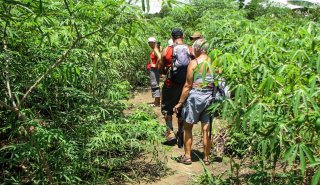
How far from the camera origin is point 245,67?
2.70 m

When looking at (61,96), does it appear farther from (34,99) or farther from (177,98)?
(177,98)

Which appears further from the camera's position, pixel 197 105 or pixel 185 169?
pixel 185 169

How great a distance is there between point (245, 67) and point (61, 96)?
186 centimetres

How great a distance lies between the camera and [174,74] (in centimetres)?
575

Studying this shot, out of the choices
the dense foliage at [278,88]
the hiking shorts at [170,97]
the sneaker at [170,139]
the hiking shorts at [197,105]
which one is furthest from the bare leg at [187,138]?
the dense foliage at [278,88]

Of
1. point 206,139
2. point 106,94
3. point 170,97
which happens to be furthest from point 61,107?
point 170,97

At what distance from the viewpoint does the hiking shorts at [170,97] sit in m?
5.89

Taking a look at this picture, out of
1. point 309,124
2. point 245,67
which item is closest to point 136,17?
point 245,67

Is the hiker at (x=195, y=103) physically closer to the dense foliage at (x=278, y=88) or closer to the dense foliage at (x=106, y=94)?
the dense foliage at (x=106, y=94)

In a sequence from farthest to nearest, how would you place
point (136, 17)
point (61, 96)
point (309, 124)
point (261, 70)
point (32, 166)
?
point (61, 96)
point (32, 166)
point (261, 70)
point (136, 17)
point (309, 124)

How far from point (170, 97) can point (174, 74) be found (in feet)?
1.22

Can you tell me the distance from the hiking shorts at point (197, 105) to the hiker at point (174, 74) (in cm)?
56

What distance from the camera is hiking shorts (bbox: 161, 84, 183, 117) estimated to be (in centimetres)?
589

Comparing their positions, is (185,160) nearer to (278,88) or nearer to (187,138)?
(187,138)
